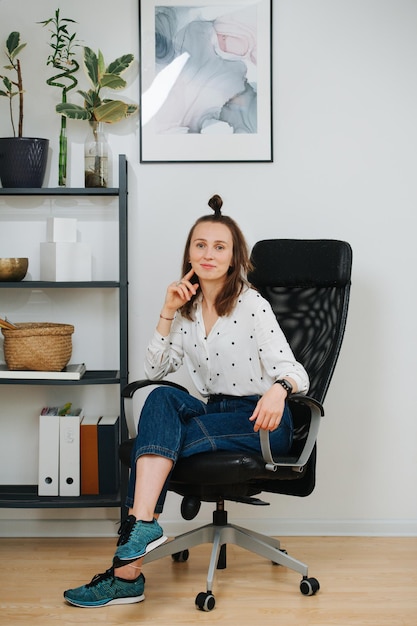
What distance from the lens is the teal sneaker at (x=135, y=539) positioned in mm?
2213

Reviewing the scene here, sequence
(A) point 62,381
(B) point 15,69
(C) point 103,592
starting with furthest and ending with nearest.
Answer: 1. (B) point 15,69
2. (A) point 62,381
3. (C) point 103,592

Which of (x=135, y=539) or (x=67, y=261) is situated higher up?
(x=67, y=261)

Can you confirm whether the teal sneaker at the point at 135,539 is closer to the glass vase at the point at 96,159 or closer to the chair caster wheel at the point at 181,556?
the chair caster wheel at the point at 181,556

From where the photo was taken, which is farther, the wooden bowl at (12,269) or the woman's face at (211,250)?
the wooden bowl at (12,269)

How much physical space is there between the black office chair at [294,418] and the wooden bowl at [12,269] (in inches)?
25.0

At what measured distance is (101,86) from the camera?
116 inches

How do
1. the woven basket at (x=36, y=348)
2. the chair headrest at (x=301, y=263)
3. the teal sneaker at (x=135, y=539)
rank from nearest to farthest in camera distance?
the teal sneaker at (x=135, y=539)
the chair headrest at (x=301, y=263)
the woven basket at (x=36, y=348)

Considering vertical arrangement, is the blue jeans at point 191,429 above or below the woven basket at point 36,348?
below

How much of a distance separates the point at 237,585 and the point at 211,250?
1063mm

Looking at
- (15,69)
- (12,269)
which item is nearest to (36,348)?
(12,269)

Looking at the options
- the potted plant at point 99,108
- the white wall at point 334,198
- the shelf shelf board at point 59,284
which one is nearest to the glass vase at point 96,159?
the potted plant at point 99,108

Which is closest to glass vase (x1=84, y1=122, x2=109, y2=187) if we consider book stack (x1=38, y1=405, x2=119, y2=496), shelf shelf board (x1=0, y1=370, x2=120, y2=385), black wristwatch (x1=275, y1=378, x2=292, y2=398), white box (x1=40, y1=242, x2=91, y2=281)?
white box (x1=40, y1=242, x2=91, y2=281)

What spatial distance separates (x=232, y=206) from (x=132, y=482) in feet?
3.95

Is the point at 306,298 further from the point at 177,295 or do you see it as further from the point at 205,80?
the point at 205,80
